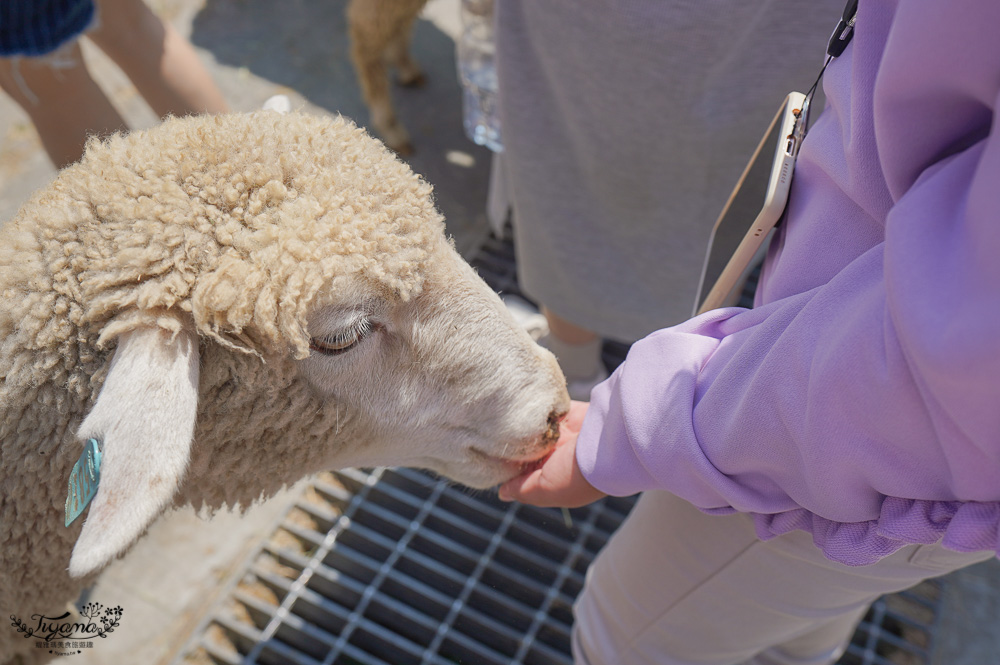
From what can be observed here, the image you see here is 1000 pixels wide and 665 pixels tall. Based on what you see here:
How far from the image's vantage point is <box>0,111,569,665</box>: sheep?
111 centimetres

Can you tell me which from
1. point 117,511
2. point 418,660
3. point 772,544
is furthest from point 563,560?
point 117,511

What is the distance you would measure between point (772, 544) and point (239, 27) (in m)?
4.62

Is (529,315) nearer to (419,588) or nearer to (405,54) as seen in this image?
(419,588)

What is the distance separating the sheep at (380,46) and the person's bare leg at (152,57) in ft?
4.23

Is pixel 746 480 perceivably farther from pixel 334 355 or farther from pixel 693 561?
pixel 334 355

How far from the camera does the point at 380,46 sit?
148 inches

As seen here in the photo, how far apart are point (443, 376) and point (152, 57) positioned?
1.85 meters

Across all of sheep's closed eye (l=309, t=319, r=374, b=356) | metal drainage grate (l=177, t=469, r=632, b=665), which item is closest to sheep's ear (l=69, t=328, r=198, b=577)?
sheep's closed eye (l=309, t=319, r=374, b=356)

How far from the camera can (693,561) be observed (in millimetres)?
1306

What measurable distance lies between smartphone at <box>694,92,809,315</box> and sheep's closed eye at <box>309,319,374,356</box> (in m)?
0.68

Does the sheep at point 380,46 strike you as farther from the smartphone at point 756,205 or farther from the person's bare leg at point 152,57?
the smartphone at point 756,205

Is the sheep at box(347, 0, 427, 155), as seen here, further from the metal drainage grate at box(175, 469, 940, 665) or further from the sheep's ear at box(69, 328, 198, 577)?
the sheep's ear at box(69, 328, 198, 577)
